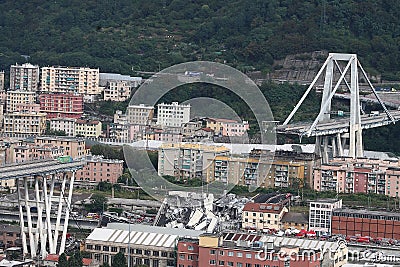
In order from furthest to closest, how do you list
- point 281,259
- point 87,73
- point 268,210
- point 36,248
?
point 87,73 → point 268,210 → point 36,248 → point 281,259

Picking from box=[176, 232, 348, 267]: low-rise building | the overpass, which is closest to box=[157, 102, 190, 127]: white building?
the overpass

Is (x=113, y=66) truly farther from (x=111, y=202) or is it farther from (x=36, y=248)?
(x=36, y=248)

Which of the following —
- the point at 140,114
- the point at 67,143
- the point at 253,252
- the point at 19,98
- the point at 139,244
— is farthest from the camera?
the point at 19,98

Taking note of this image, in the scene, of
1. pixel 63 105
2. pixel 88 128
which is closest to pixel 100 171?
pixel 88 128

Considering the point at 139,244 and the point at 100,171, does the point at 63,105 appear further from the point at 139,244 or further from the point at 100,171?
the point at 139,244

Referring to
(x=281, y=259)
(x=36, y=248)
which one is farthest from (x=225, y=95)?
(x=281, y=259)

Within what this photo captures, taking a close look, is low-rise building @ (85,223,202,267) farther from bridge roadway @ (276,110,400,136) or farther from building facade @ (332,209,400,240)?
bridge roadway @ (276,110,400,136)

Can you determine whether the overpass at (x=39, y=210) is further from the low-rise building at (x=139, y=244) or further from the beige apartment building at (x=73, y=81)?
the beige apartment building at (x=73, y=81)
